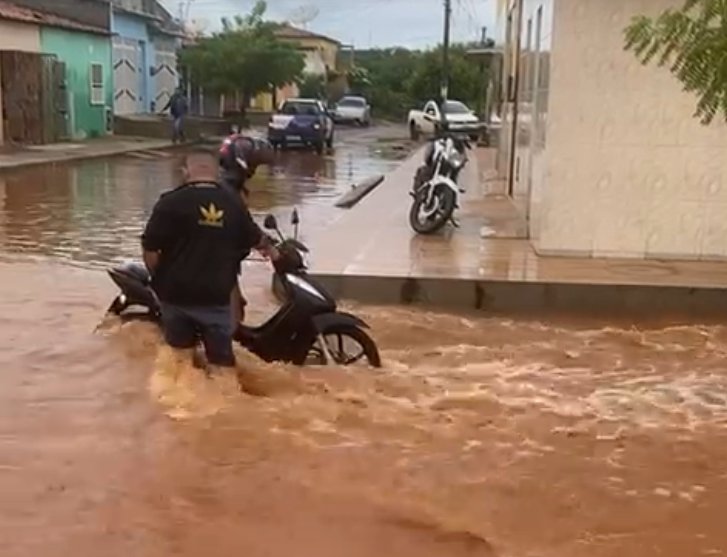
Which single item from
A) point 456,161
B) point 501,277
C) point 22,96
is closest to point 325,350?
point 501,277

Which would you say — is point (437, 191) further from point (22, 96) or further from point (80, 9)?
point (80, 9)

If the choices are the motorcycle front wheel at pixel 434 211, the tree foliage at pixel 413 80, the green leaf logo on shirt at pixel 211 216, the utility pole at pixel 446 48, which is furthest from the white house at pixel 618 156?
the tree foliage at pixel 413 80

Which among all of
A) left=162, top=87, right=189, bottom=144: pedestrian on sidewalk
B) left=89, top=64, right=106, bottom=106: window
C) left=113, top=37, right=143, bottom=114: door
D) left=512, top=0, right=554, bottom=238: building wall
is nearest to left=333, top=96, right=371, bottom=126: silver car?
left=113, top=37, right=143, bottom=114: door

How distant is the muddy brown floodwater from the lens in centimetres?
516

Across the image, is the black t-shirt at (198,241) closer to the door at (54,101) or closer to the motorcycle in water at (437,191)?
the motorcycle in water at (437,191)

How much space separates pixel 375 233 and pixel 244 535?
831cm

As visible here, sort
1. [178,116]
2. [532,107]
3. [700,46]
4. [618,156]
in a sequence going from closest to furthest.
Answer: [700,46] → [618,156] → [532,107] → [178,116]

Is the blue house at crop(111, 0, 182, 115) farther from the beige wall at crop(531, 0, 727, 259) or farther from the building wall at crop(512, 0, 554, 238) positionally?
the beige wall at crop(531, 0, 727, 259)

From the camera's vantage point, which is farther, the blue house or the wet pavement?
the blue house

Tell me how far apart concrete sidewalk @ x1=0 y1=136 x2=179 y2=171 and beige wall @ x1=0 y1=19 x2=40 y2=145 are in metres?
1.70

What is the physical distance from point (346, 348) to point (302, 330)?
42 cm

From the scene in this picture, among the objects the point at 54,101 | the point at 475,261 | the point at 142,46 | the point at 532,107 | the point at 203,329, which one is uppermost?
the point at 142,46

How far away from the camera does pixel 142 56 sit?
1662 inches

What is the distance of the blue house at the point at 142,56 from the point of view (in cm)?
3934
